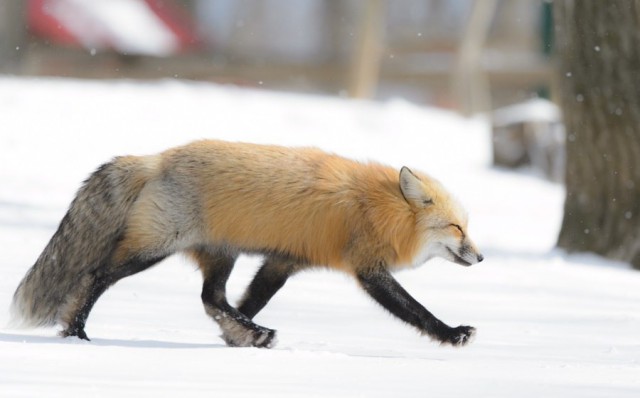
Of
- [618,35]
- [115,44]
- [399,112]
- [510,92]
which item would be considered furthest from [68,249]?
[510,92]

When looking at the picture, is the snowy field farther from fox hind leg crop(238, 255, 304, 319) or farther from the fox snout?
the fox snout

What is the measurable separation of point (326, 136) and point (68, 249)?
10568 mm

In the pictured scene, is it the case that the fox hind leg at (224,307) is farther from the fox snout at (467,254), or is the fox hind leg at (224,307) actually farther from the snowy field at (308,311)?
the fox snout at (467,254)

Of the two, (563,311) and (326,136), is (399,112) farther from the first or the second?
(563,311)

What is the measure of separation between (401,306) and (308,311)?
1.22 meters

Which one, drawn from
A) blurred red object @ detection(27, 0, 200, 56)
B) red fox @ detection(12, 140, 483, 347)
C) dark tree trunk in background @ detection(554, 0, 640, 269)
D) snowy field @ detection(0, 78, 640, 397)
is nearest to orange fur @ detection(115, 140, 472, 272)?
red fox @ detection(12, 140, 483, 347)

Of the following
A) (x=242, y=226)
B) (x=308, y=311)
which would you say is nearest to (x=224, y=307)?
(x=242, y=226)

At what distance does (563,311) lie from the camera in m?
7.12

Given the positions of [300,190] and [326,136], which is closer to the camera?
Result: [300,190]

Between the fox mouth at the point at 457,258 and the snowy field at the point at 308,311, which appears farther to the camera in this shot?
the fox mouth at the point at 457,258

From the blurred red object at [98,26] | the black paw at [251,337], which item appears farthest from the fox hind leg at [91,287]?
the blurred red object at [98,26]

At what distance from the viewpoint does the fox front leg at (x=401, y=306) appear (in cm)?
565

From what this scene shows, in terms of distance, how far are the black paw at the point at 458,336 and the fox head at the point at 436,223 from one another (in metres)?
0.36

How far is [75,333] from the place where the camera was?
5.51 meters
